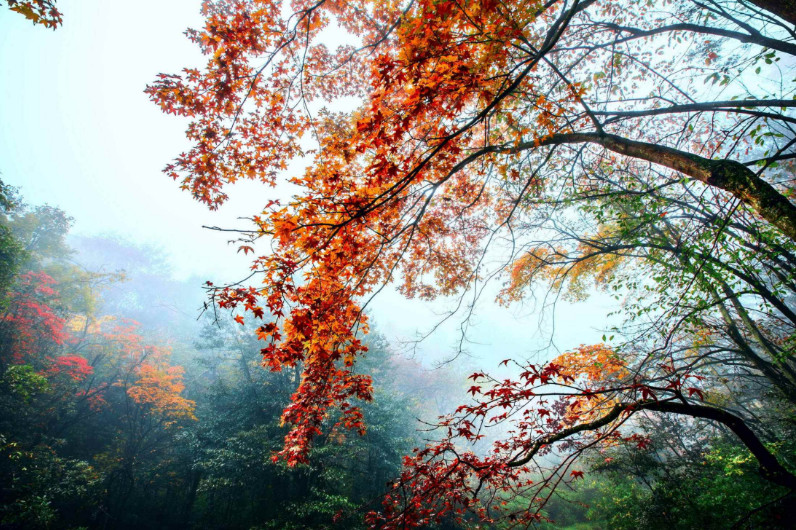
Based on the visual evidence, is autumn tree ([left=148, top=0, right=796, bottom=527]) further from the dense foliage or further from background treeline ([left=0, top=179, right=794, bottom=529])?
background treeline ([left=0, top=179, right=794, bottom=529])

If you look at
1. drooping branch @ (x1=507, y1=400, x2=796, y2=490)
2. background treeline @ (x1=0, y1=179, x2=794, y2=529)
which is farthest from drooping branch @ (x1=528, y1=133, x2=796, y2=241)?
background treeline @ (x1=0, y1=179, x2=794, y2=529)

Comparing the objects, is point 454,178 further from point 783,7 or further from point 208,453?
point 208,453

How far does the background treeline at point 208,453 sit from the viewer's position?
281 inches

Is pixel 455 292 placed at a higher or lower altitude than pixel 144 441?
lower

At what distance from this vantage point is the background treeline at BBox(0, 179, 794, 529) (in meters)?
7.15

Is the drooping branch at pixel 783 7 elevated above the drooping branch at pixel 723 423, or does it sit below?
above

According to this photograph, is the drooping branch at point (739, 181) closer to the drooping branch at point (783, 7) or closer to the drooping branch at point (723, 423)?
the drooping branch at point (783, 7)

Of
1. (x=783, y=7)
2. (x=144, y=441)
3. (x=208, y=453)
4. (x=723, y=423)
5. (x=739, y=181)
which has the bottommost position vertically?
(x=723, y=423)

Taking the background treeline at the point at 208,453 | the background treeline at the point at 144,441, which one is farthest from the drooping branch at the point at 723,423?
the background treeline at the point at 144,441

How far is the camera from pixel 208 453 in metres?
11.0

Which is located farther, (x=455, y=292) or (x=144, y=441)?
(x=144, y=441)

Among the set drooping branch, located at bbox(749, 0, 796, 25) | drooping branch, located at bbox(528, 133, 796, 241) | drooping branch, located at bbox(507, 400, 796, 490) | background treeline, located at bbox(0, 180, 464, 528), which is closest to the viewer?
drooping branch, located at bbox(507, 400, 796, 490)

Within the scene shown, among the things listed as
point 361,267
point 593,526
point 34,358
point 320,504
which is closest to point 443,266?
point 361,267

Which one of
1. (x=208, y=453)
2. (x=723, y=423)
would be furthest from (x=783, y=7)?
(x=208, y=453)
